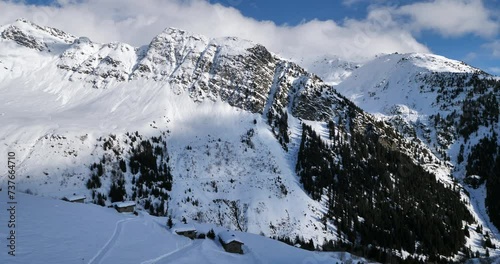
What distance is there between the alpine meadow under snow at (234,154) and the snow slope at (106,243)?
0.55 meters

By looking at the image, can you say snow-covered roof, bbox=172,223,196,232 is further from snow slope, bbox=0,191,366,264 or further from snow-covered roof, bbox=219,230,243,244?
snow-covered roof, bbox=219,230,243,244

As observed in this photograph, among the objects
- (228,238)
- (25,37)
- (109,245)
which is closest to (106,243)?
(109,245)

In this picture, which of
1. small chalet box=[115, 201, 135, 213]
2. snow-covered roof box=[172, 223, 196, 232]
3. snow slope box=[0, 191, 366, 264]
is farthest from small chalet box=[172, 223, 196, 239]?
small chalet box=[115, 201, 135, 213]

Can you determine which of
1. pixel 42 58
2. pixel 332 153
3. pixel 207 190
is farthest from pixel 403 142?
pixel 42 58

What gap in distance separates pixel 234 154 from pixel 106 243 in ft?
326

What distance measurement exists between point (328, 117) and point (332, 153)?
89.3 feet

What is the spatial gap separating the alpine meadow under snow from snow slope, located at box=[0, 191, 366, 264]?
1.80 feet

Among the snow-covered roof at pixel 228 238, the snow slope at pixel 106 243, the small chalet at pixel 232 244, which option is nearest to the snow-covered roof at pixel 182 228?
the snow slope at pixel 106 243

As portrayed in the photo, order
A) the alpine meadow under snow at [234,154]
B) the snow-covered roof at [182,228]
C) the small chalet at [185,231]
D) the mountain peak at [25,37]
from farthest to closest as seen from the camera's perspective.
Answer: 1. the mountain peak at [25,37]
2. the alpine meadow under snow at [234,154]
3. the snow-covered roof at [182,228]
4. the small chalet at [185,231]

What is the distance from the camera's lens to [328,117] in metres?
173

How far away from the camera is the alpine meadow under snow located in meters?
104

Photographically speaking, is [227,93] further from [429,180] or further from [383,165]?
[429,180]

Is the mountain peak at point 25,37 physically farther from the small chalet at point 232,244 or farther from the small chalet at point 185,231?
the small chalet at point 232,244

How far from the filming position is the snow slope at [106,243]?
28.1m
